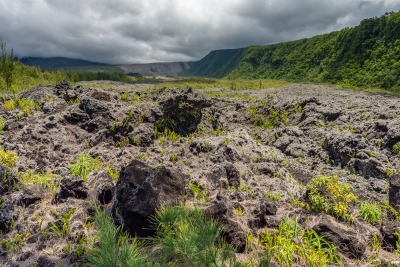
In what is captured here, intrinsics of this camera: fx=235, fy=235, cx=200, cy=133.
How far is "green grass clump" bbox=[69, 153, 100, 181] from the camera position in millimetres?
5777

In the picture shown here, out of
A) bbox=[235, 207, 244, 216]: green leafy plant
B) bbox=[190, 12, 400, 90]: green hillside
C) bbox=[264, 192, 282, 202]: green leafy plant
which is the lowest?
bbox=[264, 192, 282, 202]: green leafy plant

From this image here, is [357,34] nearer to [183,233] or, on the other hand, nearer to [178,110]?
[178,110]

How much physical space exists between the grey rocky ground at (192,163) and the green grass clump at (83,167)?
251 mm

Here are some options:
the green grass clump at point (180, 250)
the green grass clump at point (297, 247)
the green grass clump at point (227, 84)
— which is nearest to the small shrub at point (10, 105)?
the green grass clump at point (180, 250)

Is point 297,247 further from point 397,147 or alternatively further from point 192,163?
point 397,147

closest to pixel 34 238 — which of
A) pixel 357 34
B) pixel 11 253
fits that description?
pixel 11 253

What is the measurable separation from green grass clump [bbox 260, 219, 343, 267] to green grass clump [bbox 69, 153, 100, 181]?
14.1 feet

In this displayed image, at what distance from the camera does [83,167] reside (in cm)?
595

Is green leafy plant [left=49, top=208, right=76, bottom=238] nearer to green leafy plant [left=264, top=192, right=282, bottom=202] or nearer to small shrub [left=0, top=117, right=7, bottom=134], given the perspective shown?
green leafy plant [left=264, top=192, right=282, bottom=202]

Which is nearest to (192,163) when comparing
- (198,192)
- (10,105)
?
(198,192)

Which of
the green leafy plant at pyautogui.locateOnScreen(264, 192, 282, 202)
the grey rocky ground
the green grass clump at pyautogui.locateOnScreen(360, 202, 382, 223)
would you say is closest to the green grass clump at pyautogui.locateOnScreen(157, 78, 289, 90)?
the grey rocky ground

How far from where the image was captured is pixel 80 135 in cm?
787

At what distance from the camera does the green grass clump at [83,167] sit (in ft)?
19.0

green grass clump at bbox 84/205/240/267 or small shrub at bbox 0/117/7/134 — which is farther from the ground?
green grass clump at bbox 84/205/240/267
